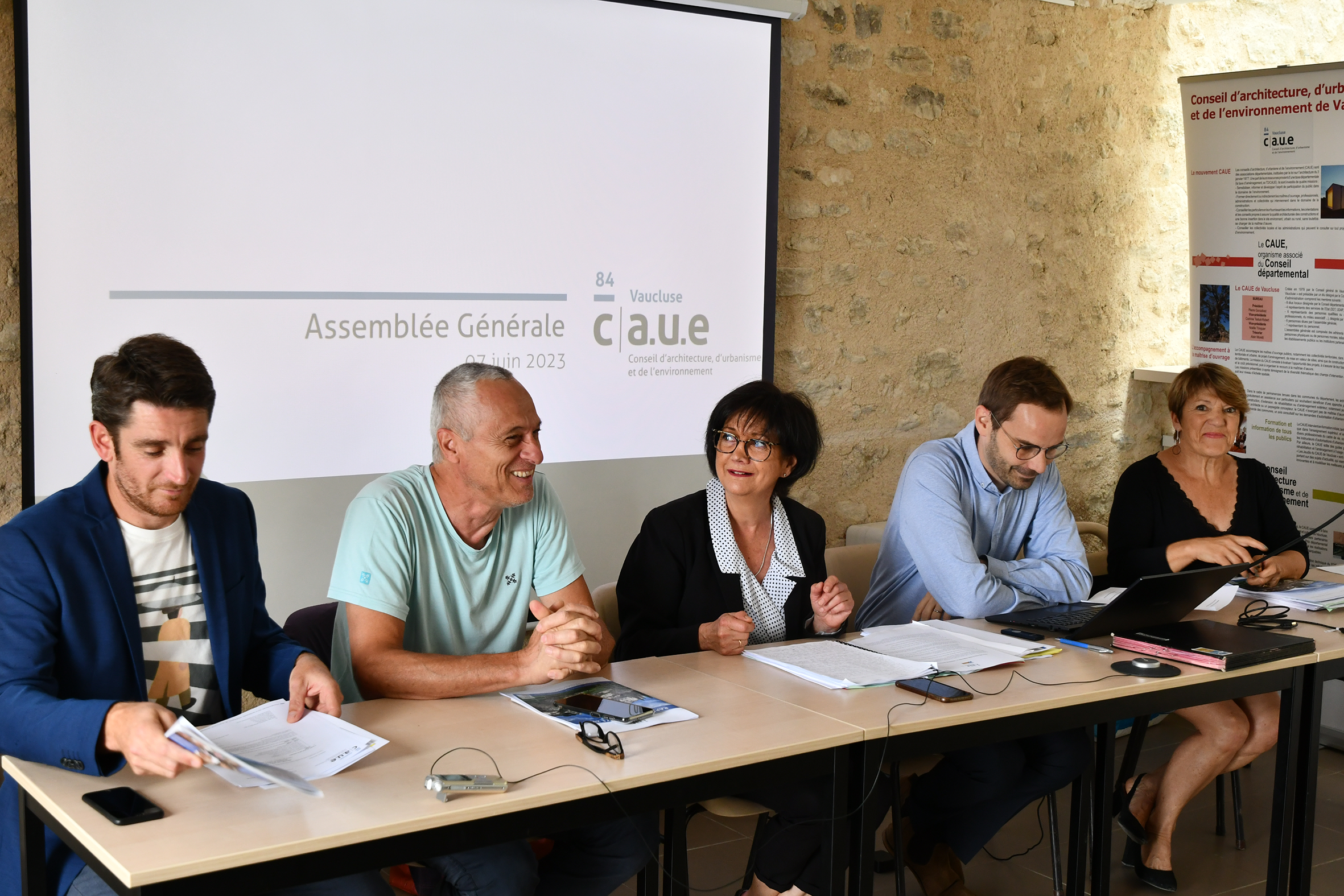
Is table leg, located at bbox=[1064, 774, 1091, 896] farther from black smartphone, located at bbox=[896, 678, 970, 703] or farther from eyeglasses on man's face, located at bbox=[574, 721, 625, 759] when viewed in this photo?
eyeglasses on man's face, located at bbox=[574, 721, 625, 759]

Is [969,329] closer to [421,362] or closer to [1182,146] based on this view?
[1182,146]

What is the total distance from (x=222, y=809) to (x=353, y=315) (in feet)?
6.91

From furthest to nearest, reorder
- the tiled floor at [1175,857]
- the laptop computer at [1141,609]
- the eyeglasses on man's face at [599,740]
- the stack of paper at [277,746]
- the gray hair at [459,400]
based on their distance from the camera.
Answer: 1. the tiled floor at [1175,857]
2. the laptop computer at [1141,609]
3. the gray hair at [459,400]
4. the eyeglasses on man's face at [599,740]
5. the stack of paper at [277,746]

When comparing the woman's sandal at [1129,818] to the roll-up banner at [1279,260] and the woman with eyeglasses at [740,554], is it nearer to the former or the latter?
the woman with eyeglasses at [740,554]

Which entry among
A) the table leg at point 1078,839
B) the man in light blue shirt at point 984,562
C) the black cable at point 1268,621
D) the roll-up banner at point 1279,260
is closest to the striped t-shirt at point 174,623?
the man in light blue shirt at point 984,562

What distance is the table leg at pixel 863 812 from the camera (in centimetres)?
209

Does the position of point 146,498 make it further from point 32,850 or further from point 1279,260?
point 1279,260

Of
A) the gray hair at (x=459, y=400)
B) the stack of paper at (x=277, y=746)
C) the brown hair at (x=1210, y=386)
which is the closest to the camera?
the stack of paper at (x=277, y=746)

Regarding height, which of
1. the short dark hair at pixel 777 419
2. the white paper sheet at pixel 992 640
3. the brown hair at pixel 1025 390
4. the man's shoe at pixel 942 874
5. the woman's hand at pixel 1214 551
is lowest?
the man's shoe at pixel 942 874

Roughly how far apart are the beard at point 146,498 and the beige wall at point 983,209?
2.73 meters

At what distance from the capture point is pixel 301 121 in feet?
11.1

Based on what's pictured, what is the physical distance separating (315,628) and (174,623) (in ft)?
2.10

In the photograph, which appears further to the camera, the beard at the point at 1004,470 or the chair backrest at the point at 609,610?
the beard at the point at 1004,470

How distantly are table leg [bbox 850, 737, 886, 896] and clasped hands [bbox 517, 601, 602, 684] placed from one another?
51 cm
